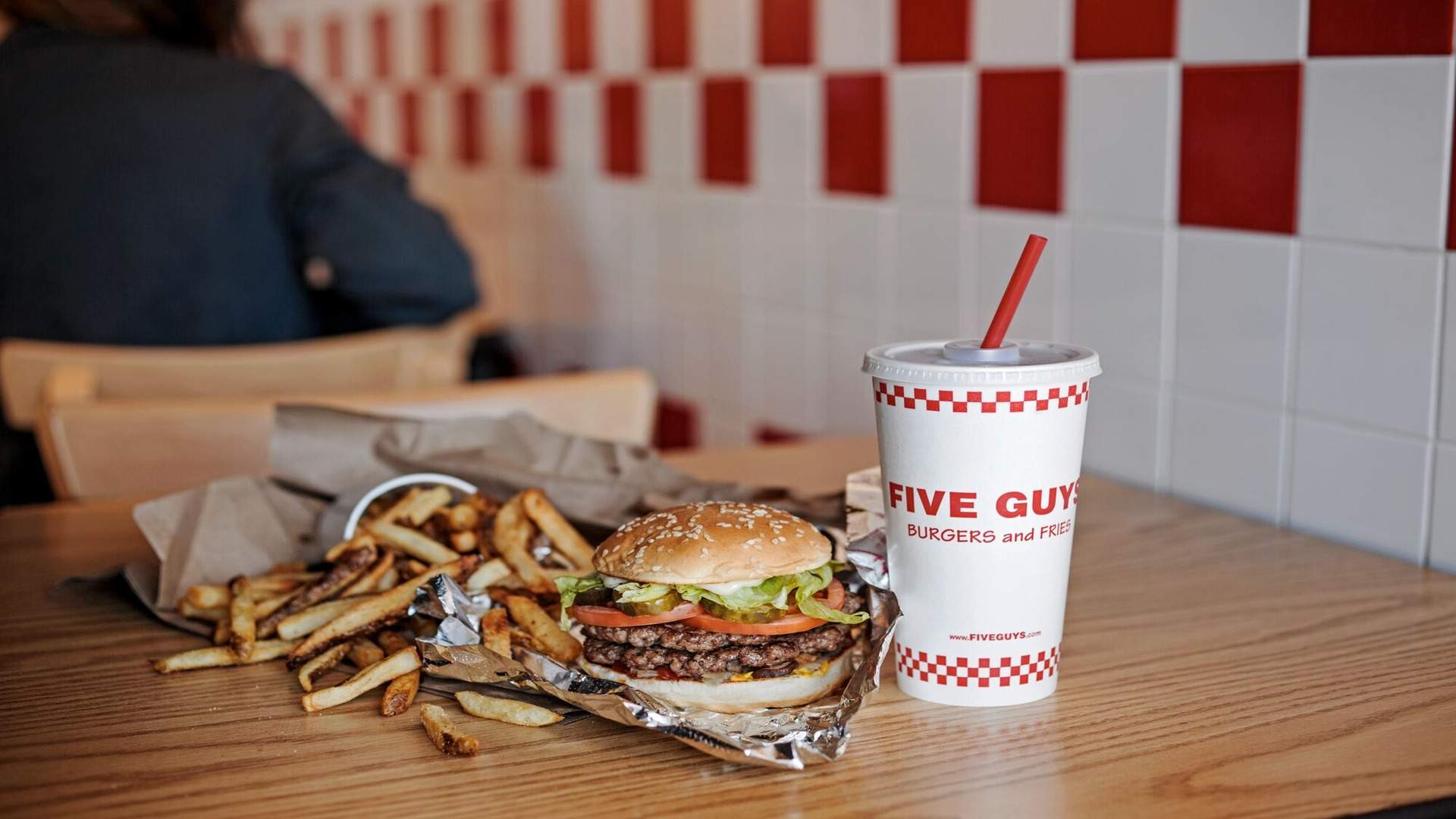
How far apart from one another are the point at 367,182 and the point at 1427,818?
2247mm

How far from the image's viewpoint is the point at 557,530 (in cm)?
128

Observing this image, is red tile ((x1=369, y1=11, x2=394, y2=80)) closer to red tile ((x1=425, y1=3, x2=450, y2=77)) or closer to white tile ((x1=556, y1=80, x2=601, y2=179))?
red tile ((x1=425, y1=3, x2=450, y2=77))

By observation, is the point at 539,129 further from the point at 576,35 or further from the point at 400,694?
the point at 400,694

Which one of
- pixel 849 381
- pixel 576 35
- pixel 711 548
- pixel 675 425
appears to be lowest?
pixel 675 425

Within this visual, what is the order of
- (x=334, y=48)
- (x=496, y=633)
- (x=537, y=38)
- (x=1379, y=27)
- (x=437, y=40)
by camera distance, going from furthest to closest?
(x=334, y=48) < (x=437, y=40) < (x=537, y=38) < (x=1379, y=27) < (x=496, y=633)

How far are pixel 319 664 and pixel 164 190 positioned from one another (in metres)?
1.72

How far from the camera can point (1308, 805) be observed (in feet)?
2.76

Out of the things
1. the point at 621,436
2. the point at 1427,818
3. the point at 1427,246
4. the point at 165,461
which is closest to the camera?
the point at 1427,818

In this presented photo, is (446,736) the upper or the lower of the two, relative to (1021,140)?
lower

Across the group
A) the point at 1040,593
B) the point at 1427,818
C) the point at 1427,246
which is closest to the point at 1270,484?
the point at 1427,246

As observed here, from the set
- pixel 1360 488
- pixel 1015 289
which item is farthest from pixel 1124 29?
pixel 1015 289

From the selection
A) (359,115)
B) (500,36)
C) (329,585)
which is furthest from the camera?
(359,115)

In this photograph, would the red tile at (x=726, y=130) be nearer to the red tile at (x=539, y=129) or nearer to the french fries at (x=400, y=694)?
the red tile at (x=539, y=129)

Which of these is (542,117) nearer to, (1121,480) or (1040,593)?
(1121,480)
